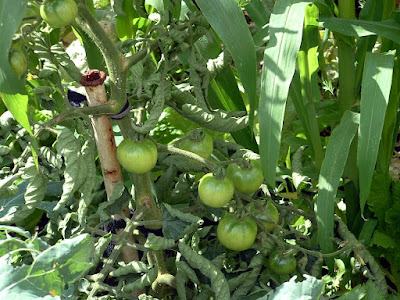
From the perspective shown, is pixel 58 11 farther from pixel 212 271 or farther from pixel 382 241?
pixel 382 241

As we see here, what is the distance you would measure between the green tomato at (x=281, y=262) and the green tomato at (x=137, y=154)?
0.37 metres

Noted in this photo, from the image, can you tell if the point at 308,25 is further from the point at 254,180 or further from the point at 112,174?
the point at 112,174

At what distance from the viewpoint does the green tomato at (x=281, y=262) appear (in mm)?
1262

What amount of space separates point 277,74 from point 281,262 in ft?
1.37

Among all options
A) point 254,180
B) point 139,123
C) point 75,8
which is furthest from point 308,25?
point 75,8

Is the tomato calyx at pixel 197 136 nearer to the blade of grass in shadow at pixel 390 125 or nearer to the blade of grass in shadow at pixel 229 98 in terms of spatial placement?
the blade of grass in shadow at pixel 229 98

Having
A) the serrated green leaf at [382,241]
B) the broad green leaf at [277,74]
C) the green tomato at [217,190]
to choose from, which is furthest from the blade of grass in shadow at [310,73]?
the green tomato at [217,190]

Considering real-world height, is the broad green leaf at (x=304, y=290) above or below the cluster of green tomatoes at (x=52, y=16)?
below

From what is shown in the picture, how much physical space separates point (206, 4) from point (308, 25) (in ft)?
2.13

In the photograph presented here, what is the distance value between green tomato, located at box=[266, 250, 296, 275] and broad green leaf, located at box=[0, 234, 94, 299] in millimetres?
474

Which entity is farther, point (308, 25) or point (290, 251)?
point (308, 25)

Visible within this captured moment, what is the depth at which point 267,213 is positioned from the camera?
129cm

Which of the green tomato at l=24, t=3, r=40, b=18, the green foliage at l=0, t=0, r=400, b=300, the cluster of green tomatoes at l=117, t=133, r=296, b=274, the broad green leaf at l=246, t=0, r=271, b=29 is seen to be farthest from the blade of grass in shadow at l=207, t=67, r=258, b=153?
the green tomato at l=24, t=3, r=40, b=18

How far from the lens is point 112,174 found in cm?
128
